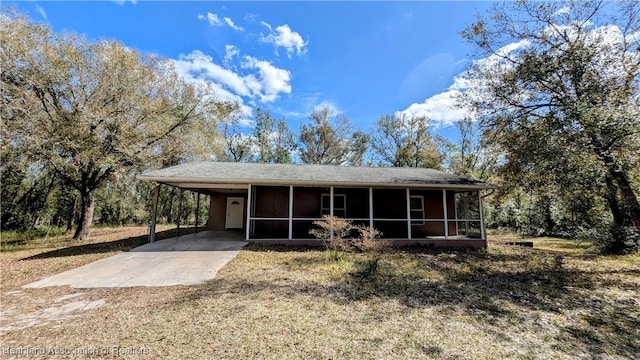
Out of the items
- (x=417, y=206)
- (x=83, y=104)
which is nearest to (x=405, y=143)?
(x=417, y=206)

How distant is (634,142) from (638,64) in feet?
10.6

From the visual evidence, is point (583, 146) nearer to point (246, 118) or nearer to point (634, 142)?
point (634, 142)

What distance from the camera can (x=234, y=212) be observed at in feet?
53.0

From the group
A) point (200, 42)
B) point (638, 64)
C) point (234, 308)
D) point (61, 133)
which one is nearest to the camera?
point (234, 308)

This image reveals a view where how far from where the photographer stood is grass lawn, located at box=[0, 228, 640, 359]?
11.9 feet

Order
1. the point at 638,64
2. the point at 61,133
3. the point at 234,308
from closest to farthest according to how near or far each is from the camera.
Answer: the point at 234,308 < the point at 638,64 < the point at 61,133

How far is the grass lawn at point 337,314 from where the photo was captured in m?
3.63

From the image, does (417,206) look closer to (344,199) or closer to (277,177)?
(344,199)

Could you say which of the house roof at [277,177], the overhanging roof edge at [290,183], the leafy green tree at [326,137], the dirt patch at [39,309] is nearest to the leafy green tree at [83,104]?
the house roof at [277,177]

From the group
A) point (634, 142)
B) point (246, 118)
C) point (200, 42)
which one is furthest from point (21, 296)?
point (246, 118)

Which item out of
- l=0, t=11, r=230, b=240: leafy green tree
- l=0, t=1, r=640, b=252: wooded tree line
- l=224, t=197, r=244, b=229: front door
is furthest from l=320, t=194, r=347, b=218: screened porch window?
l=0, t=11, r=230, b=240: leafy green tree

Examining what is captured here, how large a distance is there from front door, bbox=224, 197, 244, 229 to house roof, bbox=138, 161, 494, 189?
3.75 metres

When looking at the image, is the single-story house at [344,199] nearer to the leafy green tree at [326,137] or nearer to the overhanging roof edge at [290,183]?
the overhanging roof edge at [290,183]

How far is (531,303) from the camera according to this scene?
18.6 ft
